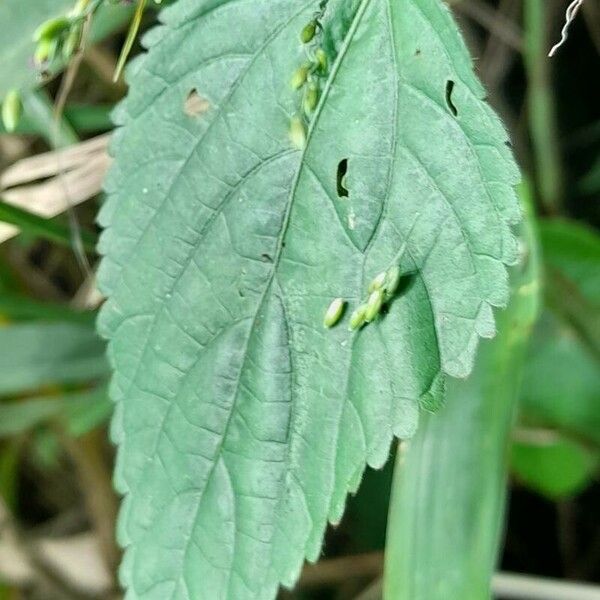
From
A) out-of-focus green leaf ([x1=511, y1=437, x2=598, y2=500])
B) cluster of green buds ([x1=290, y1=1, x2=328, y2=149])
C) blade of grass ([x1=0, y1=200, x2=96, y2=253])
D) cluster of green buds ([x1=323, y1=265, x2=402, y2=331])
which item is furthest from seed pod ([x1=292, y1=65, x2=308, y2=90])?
out-of-focus green leaf ([x1=511, y1=437, x2=598, y2=500])

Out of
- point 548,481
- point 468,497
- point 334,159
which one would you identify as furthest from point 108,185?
point 548,481

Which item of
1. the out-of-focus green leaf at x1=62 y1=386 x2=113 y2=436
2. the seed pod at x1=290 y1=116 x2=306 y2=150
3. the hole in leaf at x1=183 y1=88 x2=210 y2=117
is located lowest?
the out-of-focus green leaf at x1=62 y1=386 x2=113 y2=436

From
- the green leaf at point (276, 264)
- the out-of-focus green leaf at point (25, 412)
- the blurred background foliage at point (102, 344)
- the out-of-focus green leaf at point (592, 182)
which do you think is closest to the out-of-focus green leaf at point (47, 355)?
the blurred background foliage at point (102, 344)

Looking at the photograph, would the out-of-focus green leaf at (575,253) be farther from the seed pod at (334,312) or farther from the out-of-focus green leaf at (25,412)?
the out-of-focus green leaf at (25,412)

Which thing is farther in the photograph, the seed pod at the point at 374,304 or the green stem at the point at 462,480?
the green stem at the point at 462,480

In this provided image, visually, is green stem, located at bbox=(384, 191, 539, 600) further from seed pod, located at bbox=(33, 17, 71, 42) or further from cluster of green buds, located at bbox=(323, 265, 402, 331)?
seed pod, located at bbox=(33, 17, 71, 42)

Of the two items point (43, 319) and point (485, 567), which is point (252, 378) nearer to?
point (485, 567)
